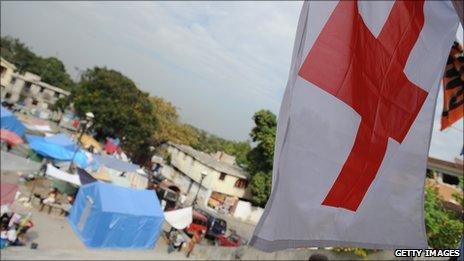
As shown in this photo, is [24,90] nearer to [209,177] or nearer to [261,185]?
[209,177]

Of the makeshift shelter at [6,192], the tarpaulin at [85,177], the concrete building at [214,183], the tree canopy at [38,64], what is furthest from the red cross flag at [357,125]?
the tree canopy at [38,64]

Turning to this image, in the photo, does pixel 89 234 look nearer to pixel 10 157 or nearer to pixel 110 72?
pixel 10 157

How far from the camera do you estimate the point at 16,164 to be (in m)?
25.9

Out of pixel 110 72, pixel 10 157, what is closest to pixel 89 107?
pixel 110 72

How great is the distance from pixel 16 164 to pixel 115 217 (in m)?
13.5

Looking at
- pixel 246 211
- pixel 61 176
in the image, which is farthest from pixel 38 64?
pixel 61 176

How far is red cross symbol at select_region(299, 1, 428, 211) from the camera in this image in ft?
9.30

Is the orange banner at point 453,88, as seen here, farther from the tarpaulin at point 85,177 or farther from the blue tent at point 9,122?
the blue tent at point 9,122

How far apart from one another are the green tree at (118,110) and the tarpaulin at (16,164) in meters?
19.7

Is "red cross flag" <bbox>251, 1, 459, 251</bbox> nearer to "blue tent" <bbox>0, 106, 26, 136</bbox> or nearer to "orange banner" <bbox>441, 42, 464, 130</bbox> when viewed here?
"orange banner" <bbox>441, 42, 464, 130</bbox>

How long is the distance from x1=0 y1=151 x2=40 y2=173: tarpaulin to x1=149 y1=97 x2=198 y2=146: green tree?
24911 millimetres

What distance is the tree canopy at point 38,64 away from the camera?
84.9 meters

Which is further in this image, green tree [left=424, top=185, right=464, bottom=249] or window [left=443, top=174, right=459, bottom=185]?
window [left=443, top=174, right=459, bottom=185]

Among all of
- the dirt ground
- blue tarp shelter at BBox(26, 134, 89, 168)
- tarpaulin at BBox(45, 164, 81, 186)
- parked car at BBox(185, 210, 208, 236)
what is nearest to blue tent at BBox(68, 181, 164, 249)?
the dirt ground
